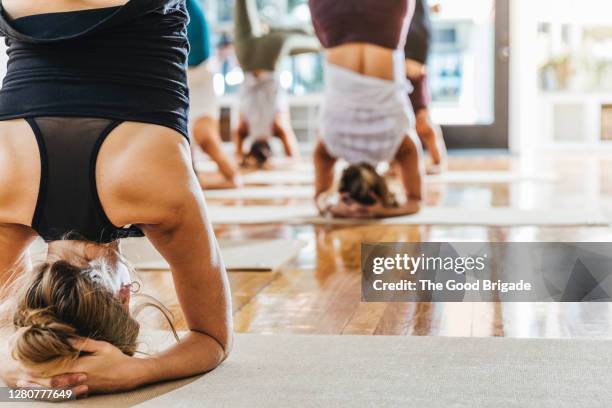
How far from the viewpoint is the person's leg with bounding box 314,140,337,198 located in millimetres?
2986

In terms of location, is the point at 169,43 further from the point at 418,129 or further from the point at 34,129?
the point at 418,129

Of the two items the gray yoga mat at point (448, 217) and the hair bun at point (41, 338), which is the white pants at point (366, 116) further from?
the hair bun at point (41, 338)

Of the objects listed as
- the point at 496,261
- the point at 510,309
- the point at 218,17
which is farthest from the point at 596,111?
the point at 510,309

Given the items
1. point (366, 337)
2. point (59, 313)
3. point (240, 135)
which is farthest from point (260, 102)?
point (59, 313)

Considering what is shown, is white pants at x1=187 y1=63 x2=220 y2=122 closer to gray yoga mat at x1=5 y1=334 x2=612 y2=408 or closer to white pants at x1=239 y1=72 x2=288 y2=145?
white pants at x1=239 y1=72 x2=288 y2=145

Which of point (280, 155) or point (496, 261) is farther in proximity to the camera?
point (280, 155)

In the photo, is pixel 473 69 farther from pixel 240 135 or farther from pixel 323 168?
pixel 323 168

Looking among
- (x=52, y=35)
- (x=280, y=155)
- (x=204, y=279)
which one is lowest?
(x=280, y=155)

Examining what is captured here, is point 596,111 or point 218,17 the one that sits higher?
point 218,17

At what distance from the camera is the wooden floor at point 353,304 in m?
1.51

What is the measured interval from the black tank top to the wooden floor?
19.3 inches

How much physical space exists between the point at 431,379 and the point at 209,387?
→ 28cm

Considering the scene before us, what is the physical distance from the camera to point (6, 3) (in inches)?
46.6

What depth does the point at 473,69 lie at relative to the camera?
6340 mm
